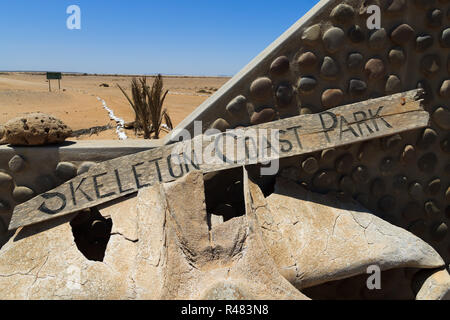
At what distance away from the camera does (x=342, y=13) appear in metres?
3.15

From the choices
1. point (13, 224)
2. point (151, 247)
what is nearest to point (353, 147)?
point (151, 247)

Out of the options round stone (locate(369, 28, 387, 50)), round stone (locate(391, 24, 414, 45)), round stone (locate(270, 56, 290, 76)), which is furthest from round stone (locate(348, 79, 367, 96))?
round stone (locate(270, 56, 290, 76))

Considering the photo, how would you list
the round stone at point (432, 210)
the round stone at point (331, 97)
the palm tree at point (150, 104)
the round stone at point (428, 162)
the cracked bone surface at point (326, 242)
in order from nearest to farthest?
1. the cracked bone surface at point (326, 242)
2. the round stone at point (331, 97)
3. the round stone at point (428, 162)
4. the round stone at point (432, 210)
5. the palm tree at point (150, 104)

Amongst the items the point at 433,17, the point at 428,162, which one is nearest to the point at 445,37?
the point at 433,17

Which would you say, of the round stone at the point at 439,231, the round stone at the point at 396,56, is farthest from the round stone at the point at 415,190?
the round stone at the point at 396,56

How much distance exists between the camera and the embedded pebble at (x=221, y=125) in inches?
126

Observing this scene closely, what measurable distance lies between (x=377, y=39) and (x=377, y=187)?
1.37 metres

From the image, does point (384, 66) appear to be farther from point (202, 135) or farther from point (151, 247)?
point (151, 247)

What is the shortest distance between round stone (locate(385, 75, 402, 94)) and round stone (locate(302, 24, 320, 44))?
31.6 inches

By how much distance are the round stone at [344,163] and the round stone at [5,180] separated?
2.85m

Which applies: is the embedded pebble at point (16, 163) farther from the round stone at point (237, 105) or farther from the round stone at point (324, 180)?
the round stone at point (324, 180)

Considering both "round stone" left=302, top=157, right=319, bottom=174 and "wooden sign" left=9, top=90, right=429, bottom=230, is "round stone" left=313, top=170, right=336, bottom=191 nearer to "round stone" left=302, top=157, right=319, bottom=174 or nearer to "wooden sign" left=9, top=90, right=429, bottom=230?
"round stone" left=302, top=157, right=319, bottom=174

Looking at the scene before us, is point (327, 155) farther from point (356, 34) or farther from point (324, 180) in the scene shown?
point (356, 34)

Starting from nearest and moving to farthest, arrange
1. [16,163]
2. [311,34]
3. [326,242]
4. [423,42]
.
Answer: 1. [326,242]
2. [16,163]
3. [311,34]
4. [423,42]
